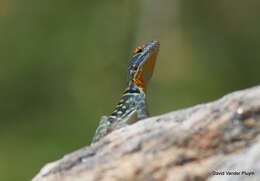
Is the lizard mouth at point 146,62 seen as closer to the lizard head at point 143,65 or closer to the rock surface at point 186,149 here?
the lizard head at point 143,65

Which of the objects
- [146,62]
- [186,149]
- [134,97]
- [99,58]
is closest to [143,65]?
[146,62]

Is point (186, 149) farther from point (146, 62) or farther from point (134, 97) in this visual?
point (146, 62)

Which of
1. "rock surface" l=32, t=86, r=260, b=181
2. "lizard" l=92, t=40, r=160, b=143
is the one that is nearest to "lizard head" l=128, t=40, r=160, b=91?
"lizard" l=92, t=40, r=160, b=143

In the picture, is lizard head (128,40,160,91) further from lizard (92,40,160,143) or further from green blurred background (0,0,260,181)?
green blurred background (0,0,260,181)

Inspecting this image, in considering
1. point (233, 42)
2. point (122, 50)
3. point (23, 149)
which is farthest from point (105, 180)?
point (233, 42)

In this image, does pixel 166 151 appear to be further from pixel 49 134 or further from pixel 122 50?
pixel 122 50

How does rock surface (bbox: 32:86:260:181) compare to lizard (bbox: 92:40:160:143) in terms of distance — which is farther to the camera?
lizard (bbox: 92:40:160:143)

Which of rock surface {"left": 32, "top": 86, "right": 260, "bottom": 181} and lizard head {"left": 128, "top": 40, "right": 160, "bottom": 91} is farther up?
lizard head {"left": 128, "top": 40, "right": 160, "bottom": 91}
